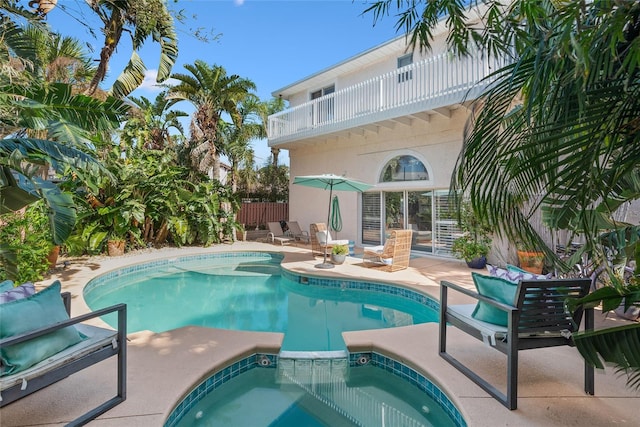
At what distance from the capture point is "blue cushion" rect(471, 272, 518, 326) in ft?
10.5

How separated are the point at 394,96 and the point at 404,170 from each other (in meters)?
2.63

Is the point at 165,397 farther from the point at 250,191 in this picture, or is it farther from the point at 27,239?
the point at 250,191

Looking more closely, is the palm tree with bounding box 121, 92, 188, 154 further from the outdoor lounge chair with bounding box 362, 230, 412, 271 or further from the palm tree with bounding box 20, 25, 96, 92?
the outdoor lounge chair with bounding box 362, 230, 412, 271

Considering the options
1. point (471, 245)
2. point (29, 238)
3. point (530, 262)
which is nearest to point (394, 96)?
point (471, 245)

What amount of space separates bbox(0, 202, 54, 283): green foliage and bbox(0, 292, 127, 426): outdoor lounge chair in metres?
4.71

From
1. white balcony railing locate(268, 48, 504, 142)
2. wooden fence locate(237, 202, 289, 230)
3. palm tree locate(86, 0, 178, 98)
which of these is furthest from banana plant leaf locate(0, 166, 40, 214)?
wooden fence locate(237, 202, 289, 230)

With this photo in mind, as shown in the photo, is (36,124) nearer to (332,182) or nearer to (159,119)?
(332,182)

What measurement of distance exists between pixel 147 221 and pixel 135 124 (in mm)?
3588

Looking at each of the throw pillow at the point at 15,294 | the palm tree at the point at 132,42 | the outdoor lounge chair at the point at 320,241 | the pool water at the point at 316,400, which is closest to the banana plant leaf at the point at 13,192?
the throw pillow at the point at 15,294

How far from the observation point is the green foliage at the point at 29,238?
21.2ft

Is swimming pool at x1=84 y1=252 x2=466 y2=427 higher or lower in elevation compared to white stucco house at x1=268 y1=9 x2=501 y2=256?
lower

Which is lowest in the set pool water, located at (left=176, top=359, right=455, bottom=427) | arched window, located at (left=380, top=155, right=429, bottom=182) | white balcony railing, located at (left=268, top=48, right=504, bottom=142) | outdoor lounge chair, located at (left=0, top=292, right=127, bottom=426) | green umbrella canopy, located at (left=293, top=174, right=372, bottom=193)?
pool water, located at (left=176, top=359, right=455, bottom=427)

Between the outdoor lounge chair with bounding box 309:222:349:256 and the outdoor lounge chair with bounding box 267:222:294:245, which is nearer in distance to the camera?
the outdoor lounge chair with bounding box 309:222:349:256

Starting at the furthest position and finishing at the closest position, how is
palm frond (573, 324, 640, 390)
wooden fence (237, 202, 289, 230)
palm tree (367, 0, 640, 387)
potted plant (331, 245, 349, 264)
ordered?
1. wooden fence (237, 202, 289, 230)
2. potted plant (331, 245, 349, 264)
3. palm frond (573, 324, 640, 390)
4. palm tree (367, 0, 640, 387)
